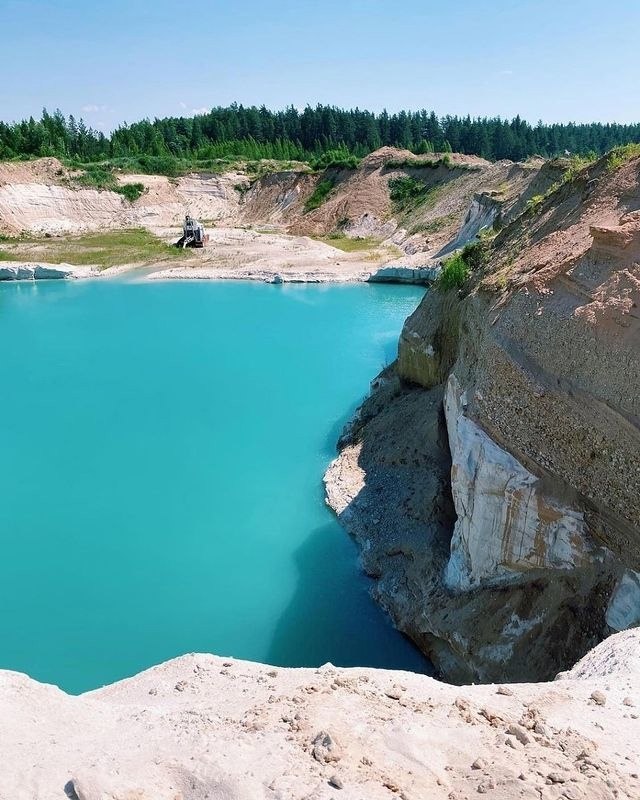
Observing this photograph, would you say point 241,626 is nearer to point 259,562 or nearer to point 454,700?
point 259,562

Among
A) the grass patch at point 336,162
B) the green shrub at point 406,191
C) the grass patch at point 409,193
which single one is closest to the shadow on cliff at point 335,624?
the grass patch at point 409,193

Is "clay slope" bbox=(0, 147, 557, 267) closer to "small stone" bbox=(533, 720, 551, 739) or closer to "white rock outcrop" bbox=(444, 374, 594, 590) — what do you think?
"white rock outcrop" bbox=(444, 374, 594, 590)

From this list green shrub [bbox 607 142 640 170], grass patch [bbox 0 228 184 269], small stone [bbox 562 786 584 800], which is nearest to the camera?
small stone [bbox 562 786 584 800]

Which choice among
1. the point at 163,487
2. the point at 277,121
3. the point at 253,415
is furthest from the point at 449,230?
the point at 277,121

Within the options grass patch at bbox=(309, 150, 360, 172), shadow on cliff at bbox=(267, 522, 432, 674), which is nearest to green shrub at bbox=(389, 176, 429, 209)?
grass patch at bbox=(309, 150, 360, 172)

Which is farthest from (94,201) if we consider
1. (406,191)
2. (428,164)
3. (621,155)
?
(621,155)

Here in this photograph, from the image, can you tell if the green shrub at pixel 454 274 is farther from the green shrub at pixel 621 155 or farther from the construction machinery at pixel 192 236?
the construction machinery at pixel 192 236
